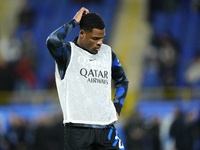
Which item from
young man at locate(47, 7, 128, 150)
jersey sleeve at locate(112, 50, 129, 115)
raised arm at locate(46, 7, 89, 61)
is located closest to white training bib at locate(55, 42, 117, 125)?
young man at locate(47, 7, 128, 150)

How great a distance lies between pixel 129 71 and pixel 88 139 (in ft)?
25.4

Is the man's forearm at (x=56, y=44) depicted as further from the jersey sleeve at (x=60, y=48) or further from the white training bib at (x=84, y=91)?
the white training bib at (x=84, y=91)

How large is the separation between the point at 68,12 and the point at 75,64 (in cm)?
1044

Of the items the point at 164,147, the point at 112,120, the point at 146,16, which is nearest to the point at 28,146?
the point at 164,147

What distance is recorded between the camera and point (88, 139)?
3.23 m

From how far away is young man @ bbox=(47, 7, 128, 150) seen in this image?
3238mm

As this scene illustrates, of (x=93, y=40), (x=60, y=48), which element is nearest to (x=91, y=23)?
(x=93, y=40)

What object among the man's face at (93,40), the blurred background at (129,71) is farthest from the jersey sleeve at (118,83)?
the blurred background at (129,71)

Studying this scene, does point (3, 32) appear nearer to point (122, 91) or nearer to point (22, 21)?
point (22, 21)

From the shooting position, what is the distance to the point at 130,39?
39.7ft

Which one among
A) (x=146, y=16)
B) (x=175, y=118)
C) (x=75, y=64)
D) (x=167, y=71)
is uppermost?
(x=146, y=16)

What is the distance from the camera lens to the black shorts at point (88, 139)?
3215mm

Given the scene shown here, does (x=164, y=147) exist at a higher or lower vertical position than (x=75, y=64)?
lower

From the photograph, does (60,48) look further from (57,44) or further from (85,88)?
(85,88)
